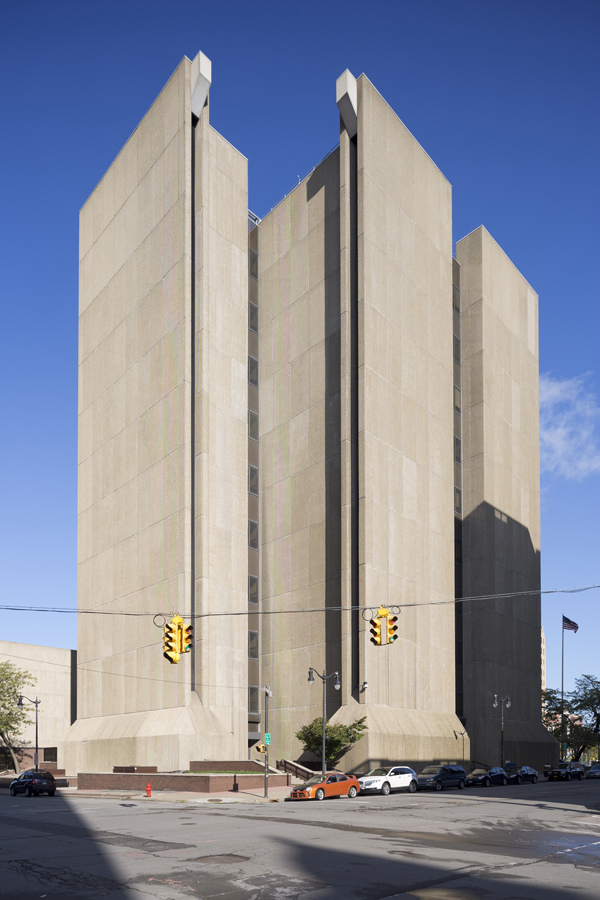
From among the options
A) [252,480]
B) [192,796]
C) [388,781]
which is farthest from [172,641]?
[252,480]

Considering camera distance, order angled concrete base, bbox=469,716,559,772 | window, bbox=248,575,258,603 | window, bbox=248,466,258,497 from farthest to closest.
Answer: angled concrete base, bbox=469,716,559,772
window, bbox=248,466,258,497
window, bbox=248,575,258,603

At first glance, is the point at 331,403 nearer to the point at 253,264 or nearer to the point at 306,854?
the point at 253,264

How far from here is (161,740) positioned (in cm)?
5603

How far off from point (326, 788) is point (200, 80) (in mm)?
49293

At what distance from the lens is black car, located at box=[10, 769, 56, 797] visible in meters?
48.1

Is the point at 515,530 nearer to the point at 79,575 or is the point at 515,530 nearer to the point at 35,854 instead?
the point at 79,575

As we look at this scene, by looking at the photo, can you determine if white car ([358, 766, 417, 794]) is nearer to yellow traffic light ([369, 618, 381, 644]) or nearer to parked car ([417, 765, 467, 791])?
parked car ([417, 765, 467, 791])

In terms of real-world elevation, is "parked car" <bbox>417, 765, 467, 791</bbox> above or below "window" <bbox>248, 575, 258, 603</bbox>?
below

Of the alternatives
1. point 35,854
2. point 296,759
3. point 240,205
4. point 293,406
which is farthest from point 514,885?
point 240,205

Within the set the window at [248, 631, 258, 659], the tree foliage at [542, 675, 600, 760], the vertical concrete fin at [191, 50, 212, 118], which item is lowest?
the tree foliage at [542, 675, 600, 760]

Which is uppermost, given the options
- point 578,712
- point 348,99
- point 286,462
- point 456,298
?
point 348,99

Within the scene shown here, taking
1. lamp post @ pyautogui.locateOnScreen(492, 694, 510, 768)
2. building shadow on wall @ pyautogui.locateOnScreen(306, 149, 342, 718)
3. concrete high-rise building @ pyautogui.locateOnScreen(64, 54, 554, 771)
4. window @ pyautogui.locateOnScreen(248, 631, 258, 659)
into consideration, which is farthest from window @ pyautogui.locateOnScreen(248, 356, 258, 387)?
lamp post @ pyautogui.locateOnScreen(492, 694, 510, 768)

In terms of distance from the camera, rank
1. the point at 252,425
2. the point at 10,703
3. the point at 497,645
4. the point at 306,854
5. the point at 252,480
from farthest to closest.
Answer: the point at 10,703, the point at 497,645, the point at 252,425, the point at 252,480, the point at 306,854

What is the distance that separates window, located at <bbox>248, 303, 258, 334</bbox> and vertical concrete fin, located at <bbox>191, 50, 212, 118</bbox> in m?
16.0
